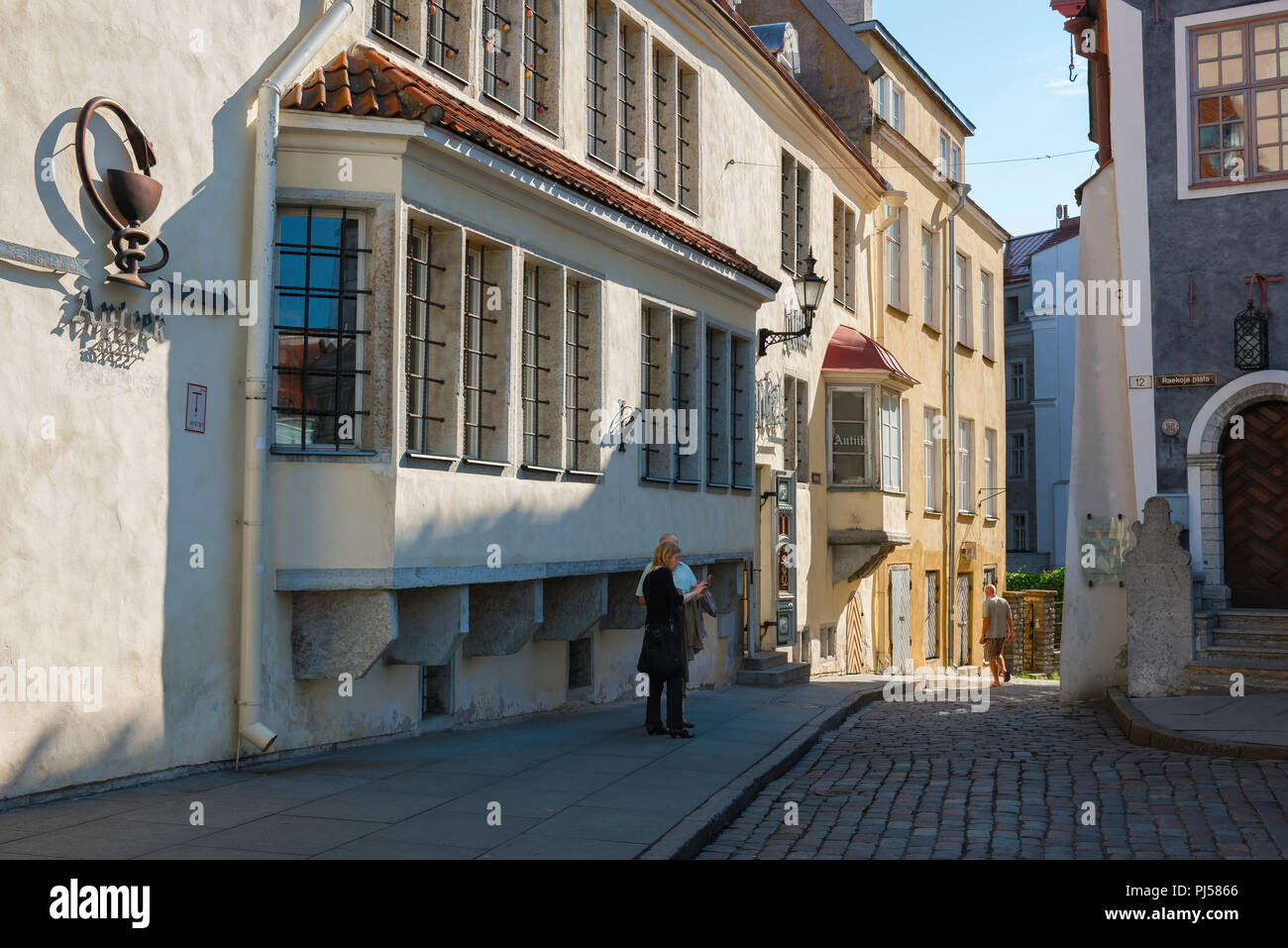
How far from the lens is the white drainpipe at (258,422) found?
32.4ft

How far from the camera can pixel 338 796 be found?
28.5 feet

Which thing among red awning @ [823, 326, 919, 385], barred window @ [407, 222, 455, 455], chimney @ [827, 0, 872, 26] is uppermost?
chimney @ [827, 0, 872, 26]

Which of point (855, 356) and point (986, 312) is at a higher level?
point (986, 312)

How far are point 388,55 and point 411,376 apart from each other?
2770 millimetres

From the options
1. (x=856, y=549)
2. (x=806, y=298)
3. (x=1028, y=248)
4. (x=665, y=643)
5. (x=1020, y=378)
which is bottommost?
(x=665, y=643)

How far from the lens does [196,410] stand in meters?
9.65

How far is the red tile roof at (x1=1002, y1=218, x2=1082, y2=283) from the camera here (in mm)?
51031

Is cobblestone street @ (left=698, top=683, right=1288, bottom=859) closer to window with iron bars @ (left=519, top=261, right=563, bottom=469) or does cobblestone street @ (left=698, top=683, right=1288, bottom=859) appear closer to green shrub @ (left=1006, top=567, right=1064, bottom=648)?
window with iron bars @ (left=519, top=261, right=563, bottom=469)

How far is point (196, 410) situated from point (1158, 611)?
11.5 metres

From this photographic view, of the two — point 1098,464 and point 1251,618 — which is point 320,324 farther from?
point 1098,464

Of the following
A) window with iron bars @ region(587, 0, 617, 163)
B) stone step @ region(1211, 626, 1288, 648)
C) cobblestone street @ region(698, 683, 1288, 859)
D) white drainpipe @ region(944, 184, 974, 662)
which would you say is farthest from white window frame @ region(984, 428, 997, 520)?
window with iron bars @ region(587, 0, 617, 163)

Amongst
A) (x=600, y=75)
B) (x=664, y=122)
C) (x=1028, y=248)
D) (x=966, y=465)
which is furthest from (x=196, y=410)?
(x=1028, y=248)

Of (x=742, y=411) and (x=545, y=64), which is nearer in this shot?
(x=545, y=64)

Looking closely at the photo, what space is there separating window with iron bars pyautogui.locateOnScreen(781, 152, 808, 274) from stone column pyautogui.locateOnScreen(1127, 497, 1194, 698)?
306 inches
